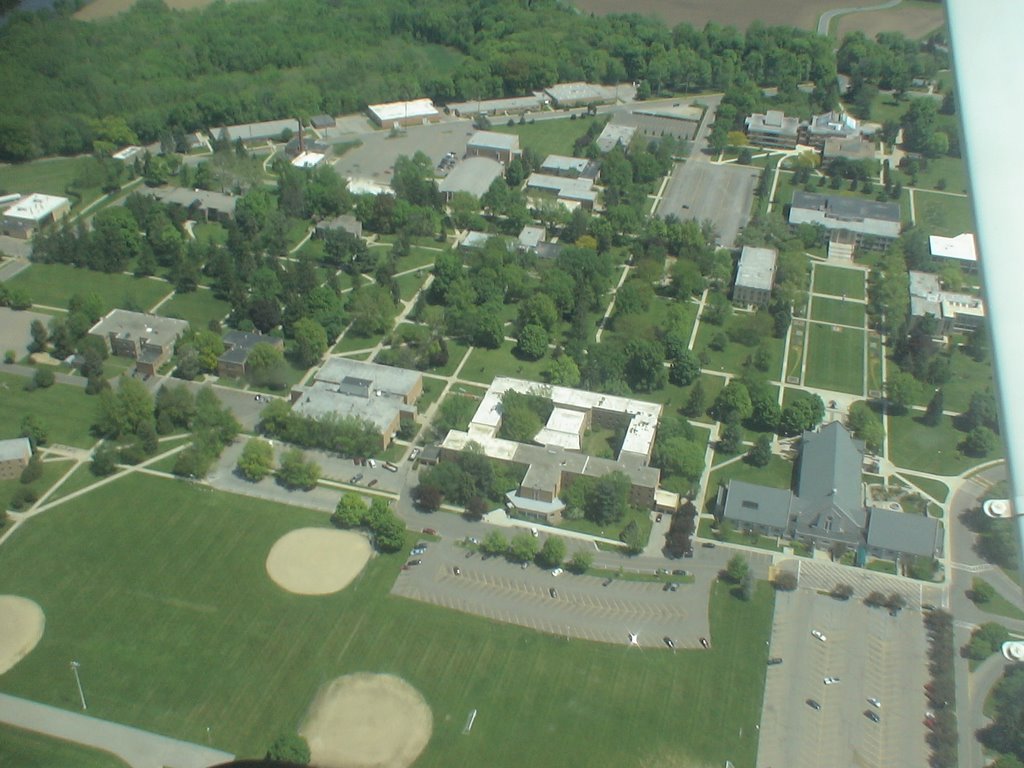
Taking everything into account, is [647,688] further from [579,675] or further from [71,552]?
[71,552]

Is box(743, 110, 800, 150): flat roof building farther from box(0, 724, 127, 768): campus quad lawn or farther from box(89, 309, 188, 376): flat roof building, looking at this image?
box(0, 724, 127, 768): campus quad lawn

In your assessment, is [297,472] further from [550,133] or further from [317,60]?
[317,60]

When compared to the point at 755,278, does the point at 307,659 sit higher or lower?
higher

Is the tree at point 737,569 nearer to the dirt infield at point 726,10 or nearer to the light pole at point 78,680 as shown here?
the light pole at point 78,680

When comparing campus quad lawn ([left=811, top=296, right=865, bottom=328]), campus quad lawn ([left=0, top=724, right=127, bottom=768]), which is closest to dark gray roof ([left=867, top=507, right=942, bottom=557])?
campus quad lawn ([left=811, top=296, right=865, bottom=328])

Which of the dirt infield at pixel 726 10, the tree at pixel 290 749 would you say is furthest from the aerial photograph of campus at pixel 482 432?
the dirt infield at pixel 726 10

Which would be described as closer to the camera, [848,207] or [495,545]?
[495,545]

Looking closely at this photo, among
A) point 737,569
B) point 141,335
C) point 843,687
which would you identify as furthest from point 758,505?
point 141,335

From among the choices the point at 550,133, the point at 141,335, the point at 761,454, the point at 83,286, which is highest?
the point at 141,335
